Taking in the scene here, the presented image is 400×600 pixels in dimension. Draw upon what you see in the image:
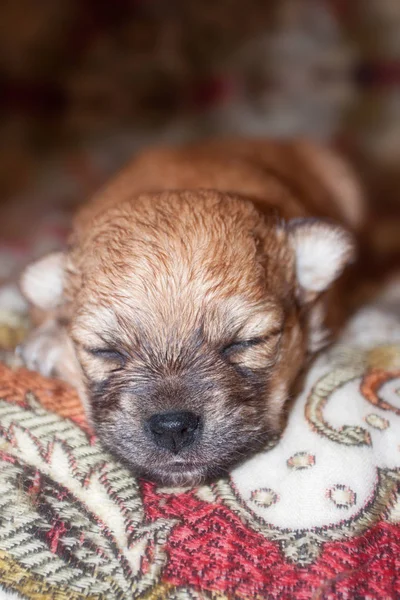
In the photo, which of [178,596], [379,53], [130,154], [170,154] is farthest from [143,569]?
[379,53]

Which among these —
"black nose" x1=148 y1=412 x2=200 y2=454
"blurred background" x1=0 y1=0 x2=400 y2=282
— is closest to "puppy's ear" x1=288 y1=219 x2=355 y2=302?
"black nose" x1=148 y1=412 x2=200 y2=454

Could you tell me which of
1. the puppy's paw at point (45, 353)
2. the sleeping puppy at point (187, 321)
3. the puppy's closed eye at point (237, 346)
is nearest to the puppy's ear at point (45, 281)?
the sleeping puppy at point (187, 321)

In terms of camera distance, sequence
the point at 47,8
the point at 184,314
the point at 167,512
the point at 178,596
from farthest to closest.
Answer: the point at 47,8 < the point at 184,314 < the point at 167,512 < the point at 178,596

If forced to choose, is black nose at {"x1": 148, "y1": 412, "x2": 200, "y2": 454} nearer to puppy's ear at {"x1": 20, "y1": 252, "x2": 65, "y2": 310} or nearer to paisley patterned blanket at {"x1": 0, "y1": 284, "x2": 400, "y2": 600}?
paisley patterned blanket at {"x1": 0, "y1": 284, "x2": 400, "y2": 600}

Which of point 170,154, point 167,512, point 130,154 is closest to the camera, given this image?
point 167,512

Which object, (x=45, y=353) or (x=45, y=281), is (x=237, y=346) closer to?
(x=45, y=353)

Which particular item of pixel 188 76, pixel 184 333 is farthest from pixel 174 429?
pixel 188 76

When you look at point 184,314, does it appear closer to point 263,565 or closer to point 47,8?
point 263,565
